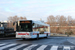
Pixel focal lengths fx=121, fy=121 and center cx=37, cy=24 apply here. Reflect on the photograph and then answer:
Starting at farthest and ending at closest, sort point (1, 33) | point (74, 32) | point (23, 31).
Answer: point (74, 32)
point (1, 33)
point (23, 31)

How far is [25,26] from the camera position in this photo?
58.1ft

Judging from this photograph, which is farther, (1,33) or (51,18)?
(51,18)

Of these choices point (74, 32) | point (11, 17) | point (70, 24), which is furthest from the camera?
point (11, 17)

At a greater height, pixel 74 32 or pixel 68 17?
pixel 68 17

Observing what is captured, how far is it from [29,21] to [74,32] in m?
54.9

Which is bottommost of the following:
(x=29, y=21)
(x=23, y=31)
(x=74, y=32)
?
(x=74, y=32)

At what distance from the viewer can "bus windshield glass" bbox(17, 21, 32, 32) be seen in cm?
1755

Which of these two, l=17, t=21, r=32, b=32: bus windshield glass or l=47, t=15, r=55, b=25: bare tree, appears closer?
l=17, t=21, r=32, b=32: bus windshield glass

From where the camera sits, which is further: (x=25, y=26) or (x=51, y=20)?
(x=51, y=20)

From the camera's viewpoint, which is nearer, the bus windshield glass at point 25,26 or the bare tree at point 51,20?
the bus windshield glass at point 25,26

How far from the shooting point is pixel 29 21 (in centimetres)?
1786

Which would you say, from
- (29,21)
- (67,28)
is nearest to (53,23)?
(67,28)

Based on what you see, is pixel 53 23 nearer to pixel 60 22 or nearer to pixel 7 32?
pixel 60 22

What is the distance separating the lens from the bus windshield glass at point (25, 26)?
17.5 m
